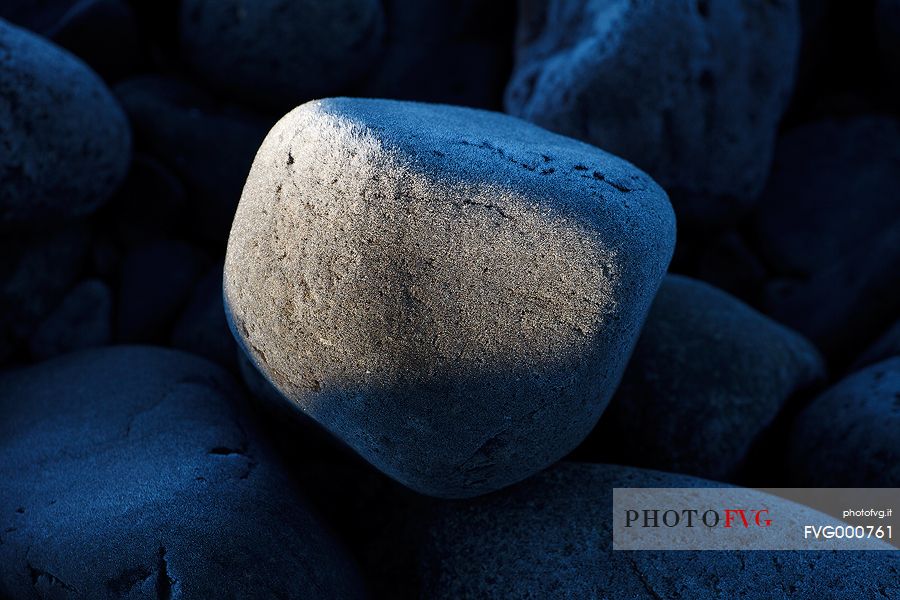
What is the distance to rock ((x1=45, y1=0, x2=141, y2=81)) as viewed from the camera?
2.20m

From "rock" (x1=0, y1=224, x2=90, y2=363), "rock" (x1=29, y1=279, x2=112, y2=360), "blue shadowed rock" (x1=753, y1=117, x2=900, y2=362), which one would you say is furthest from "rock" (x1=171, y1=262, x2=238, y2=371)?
"blue shadowed rock" (x1=753, y1=117, x2=900, y2=362)

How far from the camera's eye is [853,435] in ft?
5.44

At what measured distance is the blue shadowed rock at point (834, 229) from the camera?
214 cm

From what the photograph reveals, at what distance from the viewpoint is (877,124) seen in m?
2.70

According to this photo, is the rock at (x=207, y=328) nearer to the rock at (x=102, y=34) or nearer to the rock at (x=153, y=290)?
the rock at (x=153, y=290)

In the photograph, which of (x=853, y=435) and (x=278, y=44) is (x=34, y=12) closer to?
(x=278, y=44)

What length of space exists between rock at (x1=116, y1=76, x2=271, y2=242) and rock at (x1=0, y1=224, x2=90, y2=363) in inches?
13.8

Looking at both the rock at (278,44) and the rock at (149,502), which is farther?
the rock at (278,44)

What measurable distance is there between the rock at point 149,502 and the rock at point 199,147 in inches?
26.4

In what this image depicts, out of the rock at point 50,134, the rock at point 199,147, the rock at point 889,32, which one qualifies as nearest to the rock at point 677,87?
the rock at point 889,32

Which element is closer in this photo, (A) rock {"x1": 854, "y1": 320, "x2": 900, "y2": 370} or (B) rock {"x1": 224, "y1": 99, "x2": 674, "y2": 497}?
(B) rock {"x1": 224, "y1": 99, "x2": 674, "y2": 497}

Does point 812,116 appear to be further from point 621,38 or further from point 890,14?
point 621,38

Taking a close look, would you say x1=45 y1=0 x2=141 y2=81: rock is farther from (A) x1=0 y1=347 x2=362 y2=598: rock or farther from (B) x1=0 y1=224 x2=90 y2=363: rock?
(A) x1=0 y1=347 x2=362 y2=598: rock

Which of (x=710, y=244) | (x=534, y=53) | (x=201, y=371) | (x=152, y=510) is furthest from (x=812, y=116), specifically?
(x=152, y=510)
